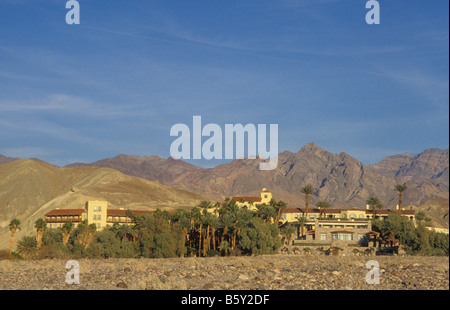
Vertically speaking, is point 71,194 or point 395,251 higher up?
point 71,194

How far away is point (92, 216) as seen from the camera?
115 meters

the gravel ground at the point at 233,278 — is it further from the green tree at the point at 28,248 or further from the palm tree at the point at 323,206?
the palm tree at the point at 323,206

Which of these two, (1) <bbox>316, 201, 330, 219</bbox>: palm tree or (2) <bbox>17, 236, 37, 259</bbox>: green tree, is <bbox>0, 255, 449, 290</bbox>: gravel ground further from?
(1) <bbox>316, 201, 330, 219</bbox>: palm tree

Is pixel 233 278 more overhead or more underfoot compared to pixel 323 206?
more underfoot

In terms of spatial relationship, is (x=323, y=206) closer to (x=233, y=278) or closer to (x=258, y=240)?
(x=258, y=240)

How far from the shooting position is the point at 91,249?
71.7 m

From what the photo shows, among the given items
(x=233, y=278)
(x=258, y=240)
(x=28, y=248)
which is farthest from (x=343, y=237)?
(x=233, y=278)

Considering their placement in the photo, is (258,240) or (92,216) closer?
(258,240)

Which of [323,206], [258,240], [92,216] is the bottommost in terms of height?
[258,240]

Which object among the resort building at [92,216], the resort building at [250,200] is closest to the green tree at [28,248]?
the resort building at [92,216]
